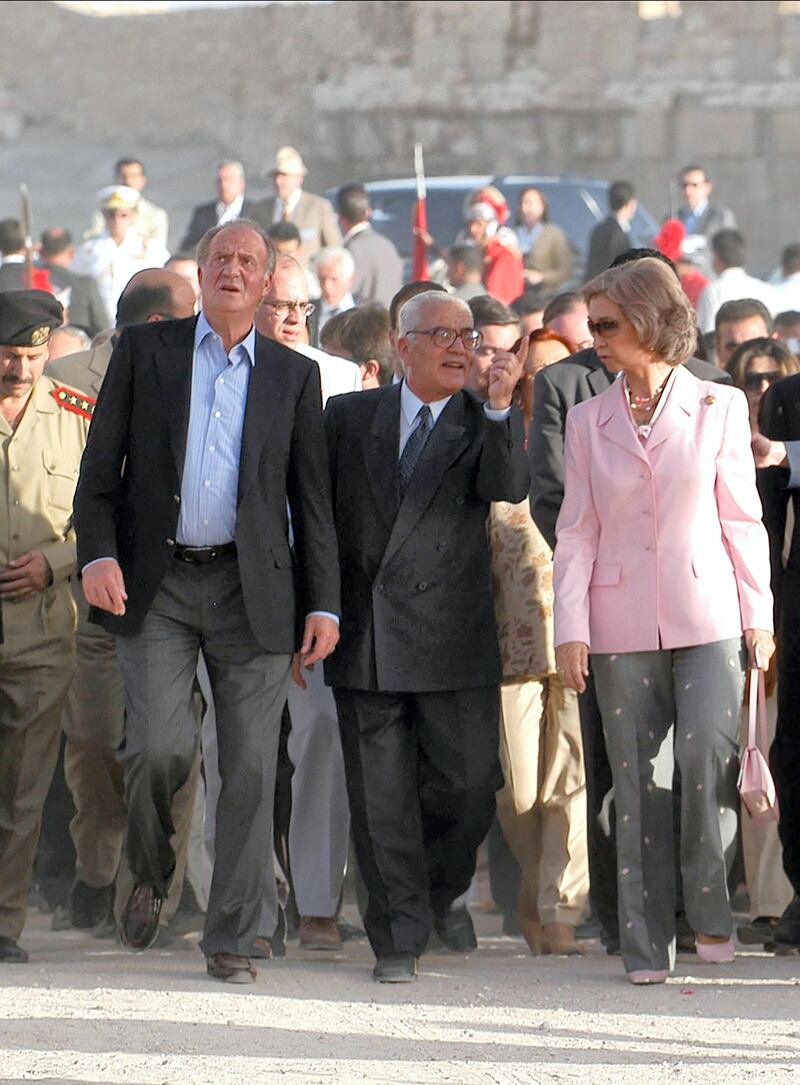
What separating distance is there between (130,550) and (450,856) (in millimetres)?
1435

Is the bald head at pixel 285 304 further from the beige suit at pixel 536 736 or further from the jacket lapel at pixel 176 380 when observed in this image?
the jacket lapel at pixel 176 380

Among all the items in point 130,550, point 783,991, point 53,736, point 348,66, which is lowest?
point 783,991

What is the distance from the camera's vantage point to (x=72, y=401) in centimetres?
779

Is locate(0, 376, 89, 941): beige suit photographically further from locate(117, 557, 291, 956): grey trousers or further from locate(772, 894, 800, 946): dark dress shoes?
locate(772, 894, 800, 946): dark dress shoes

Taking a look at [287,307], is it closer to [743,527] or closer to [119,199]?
[743,527]

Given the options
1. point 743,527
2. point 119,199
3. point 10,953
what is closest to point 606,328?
point 743,527

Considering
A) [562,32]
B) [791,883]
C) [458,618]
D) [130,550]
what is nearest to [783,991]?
[791,883]

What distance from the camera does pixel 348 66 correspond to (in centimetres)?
3384

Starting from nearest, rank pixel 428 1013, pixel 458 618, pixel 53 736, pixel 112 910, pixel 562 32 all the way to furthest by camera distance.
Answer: pixel 428 1013 < pixel 458 618 < pixel 53 736 < pixel 112 910 < pixel 562 32

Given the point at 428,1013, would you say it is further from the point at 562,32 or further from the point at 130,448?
the point at 562,32

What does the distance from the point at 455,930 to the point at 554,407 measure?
165 cm

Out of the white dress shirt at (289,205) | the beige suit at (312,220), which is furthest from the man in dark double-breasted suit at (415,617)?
the white dress shirt at (289,205)

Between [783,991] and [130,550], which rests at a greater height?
[130,550]

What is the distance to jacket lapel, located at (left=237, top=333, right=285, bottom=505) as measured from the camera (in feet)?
22.0
